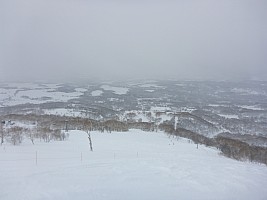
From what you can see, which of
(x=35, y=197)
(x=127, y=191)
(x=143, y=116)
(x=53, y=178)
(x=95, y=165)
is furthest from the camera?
(x=143, y=116)

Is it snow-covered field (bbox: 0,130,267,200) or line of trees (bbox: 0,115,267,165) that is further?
line of trees (bbox: 0,115,267,165)

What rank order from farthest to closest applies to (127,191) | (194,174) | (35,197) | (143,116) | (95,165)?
(143,116) → (95,165) → (194,174) → (127,191) → (35,197)

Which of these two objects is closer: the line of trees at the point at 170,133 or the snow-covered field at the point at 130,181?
the snow-covered field at the point at 130,181

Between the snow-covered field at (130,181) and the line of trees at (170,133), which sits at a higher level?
A: the snow-covered field at (130,181)

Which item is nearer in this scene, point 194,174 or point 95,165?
point 194,174

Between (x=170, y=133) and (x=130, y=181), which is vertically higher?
(x=130, y=181)

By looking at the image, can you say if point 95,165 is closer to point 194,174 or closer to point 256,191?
point 194,174

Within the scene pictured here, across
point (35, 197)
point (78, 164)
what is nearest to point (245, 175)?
point (78, 164)

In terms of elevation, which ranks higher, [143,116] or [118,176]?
[118,176]

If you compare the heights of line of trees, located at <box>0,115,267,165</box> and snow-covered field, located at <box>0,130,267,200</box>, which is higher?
snow-covered field, located at <box>0,130,267,200</box>

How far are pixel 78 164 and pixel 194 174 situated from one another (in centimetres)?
1238

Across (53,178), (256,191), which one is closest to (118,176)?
(53,178)

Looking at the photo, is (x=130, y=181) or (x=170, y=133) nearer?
(x=130, y=181)

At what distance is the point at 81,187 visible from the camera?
82.3ft
